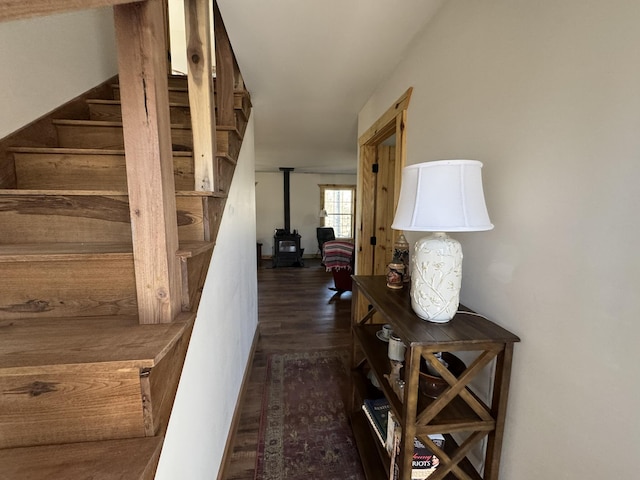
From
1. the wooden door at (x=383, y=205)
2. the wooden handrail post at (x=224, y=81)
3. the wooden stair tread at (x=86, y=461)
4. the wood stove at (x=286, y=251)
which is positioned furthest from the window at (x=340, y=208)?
the wooden stair tread at (x=86, y=461)

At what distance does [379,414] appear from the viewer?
4.46ft

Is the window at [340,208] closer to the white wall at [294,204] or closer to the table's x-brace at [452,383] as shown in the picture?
the white wall at [294,204]

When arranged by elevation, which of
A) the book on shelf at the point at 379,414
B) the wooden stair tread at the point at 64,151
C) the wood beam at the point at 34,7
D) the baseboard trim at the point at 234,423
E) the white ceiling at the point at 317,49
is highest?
the white ceiling at the point at 317,49

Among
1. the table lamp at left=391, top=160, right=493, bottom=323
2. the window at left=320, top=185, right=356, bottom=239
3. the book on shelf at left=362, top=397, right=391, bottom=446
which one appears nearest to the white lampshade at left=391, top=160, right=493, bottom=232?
the table lamp at left=391, top=160, right=493, bottom=323

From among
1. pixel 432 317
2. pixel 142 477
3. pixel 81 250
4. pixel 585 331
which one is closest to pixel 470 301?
pixel 432 317

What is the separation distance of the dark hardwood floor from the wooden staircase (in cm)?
103

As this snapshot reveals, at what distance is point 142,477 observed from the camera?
1.65 ft

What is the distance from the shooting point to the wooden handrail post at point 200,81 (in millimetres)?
1051

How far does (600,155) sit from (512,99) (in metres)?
0.37

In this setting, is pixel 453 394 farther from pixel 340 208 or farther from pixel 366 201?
pixel 340 208

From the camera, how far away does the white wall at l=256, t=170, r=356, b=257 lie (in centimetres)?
690

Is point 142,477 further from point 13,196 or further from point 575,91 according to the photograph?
point 575,91

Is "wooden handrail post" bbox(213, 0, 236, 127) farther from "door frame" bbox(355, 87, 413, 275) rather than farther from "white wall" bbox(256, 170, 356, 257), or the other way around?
"white wall" bbox(256, 170, 356, 257)

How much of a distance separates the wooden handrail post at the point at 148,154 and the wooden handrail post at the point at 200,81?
0.33 m
